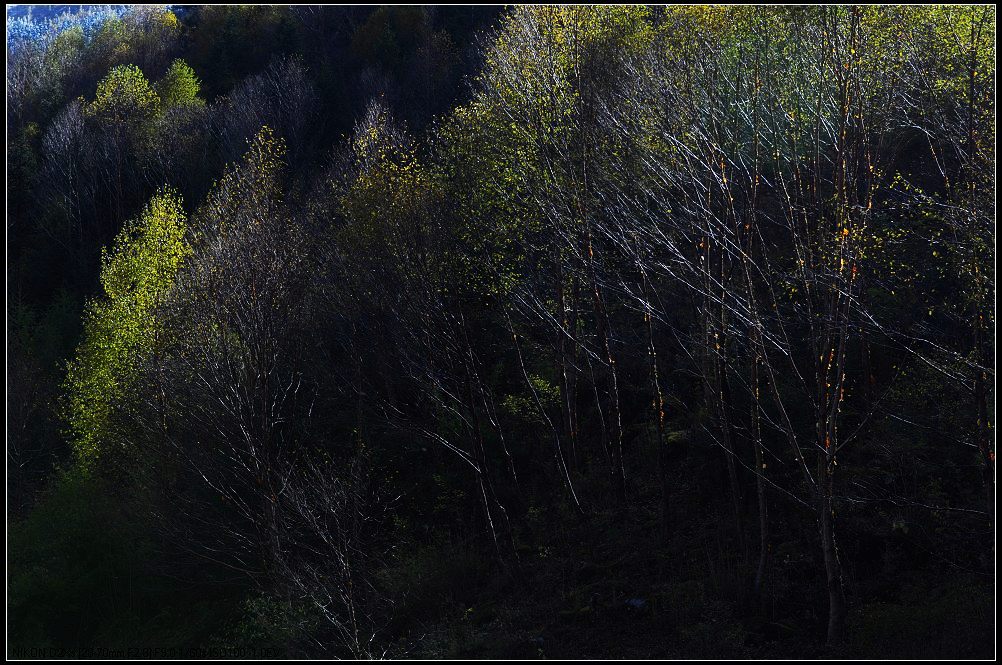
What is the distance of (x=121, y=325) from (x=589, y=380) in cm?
1188

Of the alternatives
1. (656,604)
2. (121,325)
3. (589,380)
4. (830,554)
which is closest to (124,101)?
(121,325)

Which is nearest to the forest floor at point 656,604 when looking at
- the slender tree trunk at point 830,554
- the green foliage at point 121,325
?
the slender tree trunk at point 830,554

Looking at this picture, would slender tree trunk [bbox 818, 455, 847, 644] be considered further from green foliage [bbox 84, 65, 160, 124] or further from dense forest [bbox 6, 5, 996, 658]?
green foliage [bbox 84, 65, 160, 124]

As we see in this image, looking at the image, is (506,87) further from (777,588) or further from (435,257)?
(777,588)

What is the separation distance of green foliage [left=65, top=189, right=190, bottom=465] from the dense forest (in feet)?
0.47

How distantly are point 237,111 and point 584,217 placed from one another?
1166 inches

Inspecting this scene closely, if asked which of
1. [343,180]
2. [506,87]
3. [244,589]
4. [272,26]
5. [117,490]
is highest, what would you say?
[272,26]

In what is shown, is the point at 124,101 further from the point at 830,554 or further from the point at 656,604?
the point at 830,554

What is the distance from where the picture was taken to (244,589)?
16.5 m

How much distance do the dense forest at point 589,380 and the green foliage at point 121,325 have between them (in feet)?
0.47

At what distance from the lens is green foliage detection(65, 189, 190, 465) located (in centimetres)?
1877

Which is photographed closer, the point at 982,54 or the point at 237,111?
the point at 982,54

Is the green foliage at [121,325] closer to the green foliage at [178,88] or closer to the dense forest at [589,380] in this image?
the dense forest at [589,380]

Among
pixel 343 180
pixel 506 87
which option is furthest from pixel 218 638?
pixel 343 180
